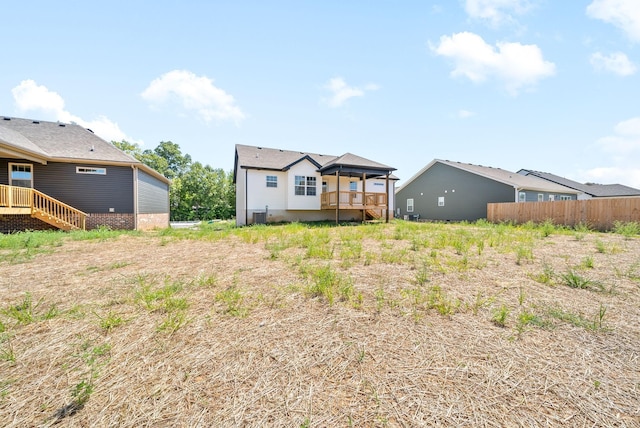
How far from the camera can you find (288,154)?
19.8 metres

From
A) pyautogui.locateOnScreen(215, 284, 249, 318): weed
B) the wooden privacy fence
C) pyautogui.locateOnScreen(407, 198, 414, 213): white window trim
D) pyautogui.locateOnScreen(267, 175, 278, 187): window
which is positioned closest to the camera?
pyautogui.locateOnScreen(215, 284, 249, 318): weed

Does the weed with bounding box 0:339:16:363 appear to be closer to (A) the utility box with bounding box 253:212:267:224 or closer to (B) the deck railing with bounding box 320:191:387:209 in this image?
(A) the utility box with bounding box 253:212:267:224

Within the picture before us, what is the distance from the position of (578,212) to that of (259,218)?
1887 cm

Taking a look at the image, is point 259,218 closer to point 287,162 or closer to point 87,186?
point 287,162

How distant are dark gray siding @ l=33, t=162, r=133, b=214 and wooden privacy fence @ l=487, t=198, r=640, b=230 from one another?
76.7 feet

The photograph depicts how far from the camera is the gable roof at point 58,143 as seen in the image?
1219 centimetres

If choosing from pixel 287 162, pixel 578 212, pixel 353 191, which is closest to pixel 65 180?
pixel 287 162

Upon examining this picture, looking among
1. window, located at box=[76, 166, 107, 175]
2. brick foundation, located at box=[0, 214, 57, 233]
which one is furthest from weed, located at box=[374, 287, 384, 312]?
brick foundation, located at box=[0, 214, 57, 233]

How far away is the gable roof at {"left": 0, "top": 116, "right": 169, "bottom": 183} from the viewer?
40.0 ft

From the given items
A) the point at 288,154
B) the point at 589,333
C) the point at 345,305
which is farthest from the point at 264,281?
the point at 288,154

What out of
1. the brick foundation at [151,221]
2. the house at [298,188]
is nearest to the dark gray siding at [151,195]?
the brick foundation at [151,221]

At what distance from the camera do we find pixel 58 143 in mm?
13789

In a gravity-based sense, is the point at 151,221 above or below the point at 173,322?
above

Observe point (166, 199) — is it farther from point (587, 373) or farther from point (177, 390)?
point (587, 373)
